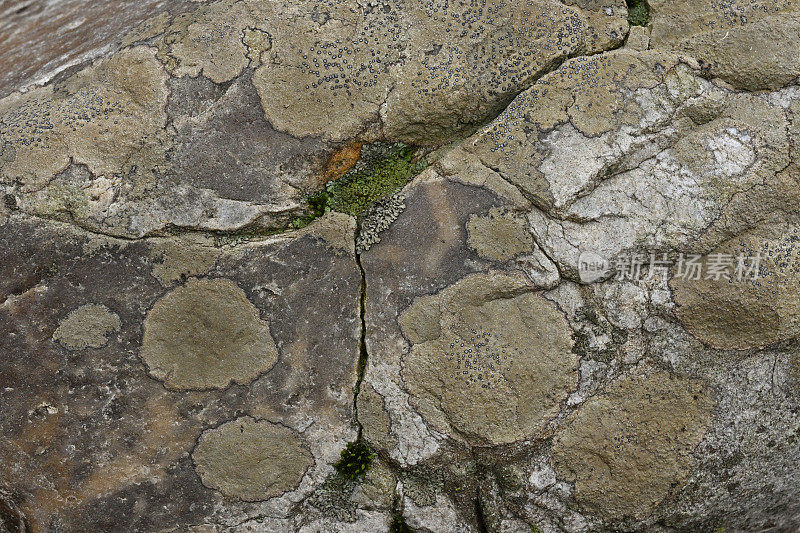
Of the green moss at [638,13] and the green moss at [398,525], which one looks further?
the green moss at [638,13]

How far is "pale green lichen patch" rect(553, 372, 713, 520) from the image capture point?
2576 mm

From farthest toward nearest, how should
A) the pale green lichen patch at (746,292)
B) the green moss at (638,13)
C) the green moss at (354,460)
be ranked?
the green moss at (638,13) < the green moss at (354,460) < the pale green lichen patch at (746,292)

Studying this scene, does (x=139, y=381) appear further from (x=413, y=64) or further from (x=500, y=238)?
(x=413, y=64)

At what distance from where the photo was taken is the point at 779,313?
252cm

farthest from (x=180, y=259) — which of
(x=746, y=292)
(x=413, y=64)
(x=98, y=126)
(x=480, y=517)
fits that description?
(x=746, y=292)

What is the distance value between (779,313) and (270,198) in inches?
87.6

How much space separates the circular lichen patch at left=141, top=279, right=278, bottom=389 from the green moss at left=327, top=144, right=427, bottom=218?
61 centimetres

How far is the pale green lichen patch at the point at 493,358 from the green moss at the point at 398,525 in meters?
0.51

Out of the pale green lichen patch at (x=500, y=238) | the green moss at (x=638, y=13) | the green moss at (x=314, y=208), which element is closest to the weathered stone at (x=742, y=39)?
the green moss at (x=638, y=13)

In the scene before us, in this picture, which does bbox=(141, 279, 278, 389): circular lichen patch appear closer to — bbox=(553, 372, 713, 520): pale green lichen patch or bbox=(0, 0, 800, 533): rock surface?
bbox=(0, 0, 800, 533): rock surface

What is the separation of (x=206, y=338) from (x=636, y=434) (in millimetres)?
1890

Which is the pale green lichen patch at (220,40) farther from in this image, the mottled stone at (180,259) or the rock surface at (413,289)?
the mottled stone at (180,259)

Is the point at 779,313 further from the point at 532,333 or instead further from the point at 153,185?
the point at 153,185

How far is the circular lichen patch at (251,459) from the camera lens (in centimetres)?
259
